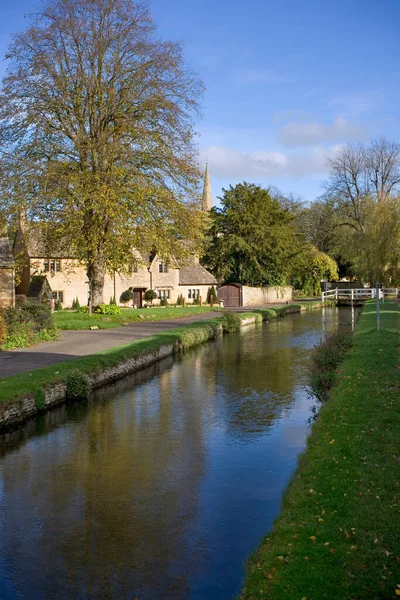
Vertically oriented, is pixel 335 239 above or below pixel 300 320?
above

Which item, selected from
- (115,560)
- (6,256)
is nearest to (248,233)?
(6,256)

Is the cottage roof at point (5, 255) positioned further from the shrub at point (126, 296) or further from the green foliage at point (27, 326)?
the shrub at point (126, 296)

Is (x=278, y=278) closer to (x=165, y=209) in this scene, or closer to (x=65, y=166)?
(x=165, y=209)

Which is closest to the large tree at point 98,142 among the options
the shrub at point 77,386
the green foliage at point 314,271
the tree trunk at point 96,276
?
the tree trunk at point 96,276

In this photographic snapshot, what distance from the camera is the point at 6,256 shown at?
3509 centimetres

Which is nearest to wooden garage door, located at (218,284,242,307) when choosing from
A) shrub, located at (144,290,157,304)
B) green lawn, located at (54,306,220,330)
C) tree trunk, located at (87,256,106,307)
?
shrub, located at (144,290,157,304)

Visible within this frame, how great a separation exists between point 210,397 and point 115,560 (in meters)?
10.0

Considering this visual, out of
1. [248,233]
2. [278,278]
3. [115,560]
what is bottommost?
[115,560]

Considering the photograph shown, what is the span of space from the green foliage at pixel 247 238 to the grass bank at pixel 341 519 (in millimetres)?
47661

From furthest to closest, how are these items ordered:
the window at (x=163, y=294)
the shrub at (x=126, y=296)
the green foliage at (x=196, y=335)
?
the window at (x=163, y=294) < the shrub at (x=126, y=296) < the green foliage at (x=196, y=335)

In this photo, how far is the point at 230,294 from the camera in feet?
195

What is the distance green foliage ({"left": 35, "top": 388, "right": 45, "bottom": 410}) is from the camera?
1477 cm

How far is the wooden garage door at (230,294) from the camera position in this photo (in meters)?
59.3

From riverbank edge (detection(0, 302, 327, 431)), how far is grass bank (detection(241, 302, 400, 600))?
7.47m
